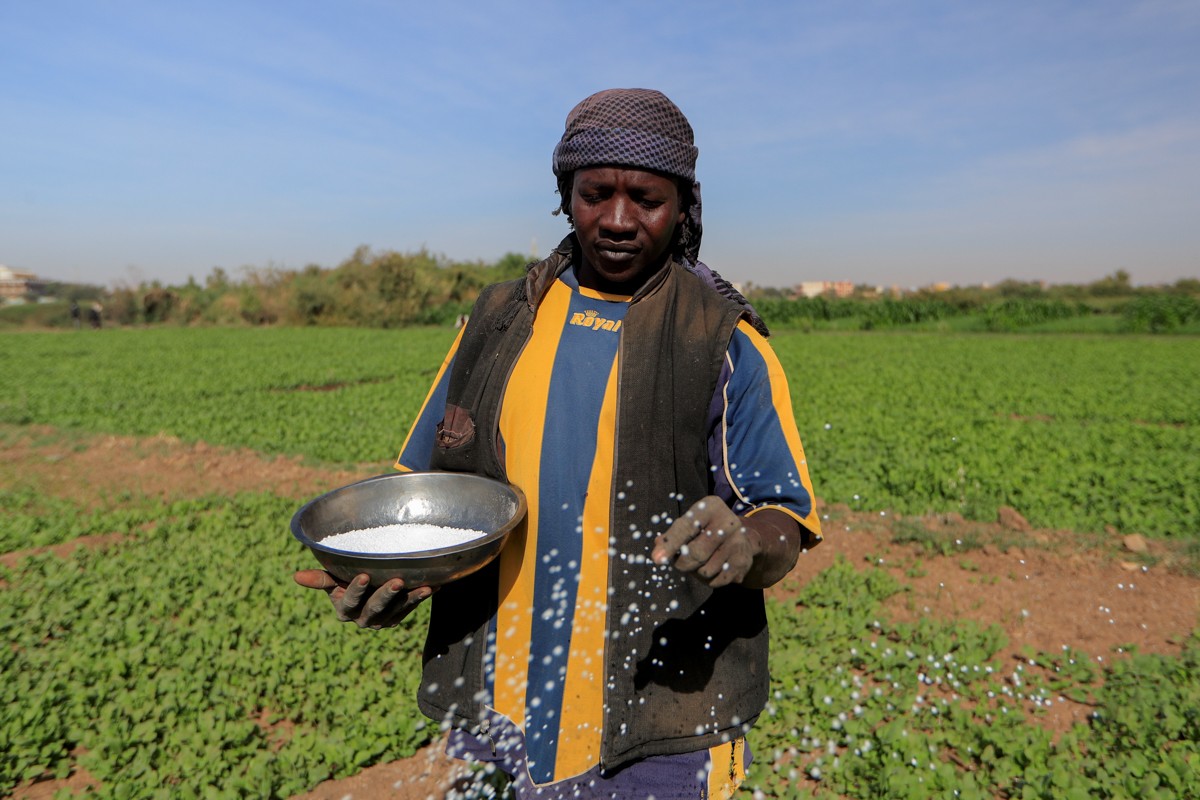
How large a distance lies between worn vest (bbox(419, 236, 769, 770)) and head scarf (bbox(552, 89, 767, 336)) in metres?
0.21

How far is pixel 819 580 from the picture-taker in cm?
566

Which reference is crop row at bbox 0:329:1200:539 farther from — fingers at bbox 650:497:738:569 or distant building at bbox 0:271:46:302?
distant building at bbox 0:271:46:302

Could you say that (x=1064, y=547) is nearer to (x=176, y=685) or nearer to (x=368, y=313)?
(x=176, y=685)

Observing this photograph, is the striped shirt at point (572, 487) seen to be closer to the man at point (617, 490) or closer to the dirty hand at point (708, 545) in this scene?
the man at point (617, 490)

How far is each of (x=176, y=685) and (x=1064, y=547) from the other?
21.4 feet

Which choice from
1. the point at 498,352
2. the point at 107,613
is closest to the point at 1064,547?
the point at 498,352

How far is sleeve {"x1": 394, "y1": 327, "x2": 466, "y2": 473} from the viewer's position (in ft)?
6.48

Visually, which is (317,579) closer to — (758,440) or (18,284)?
(758,440)

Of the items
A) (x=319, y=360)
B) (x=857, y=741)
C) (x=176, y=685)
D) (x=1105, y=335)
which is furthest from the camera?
(x=1105, y=335)

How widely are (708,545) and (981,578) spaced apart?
5.33m

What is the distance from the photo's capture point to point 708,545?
129 cm

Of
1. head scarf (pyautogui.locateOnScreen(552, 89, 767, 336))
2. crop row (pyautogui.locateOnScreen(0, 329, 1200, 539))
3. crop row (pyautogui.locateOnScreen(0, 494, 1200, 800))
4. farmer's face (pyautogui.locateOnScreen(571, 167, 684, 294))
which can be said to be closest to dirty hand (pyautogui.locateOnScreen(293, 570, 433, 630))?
farmer's face (pyautogui.locateOnScreen(571, 167, 684, 294))

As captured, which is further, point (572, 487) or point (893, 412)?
point (893, 412)

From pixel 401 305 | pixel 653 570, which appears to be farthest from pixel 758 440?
pixel 401 305
